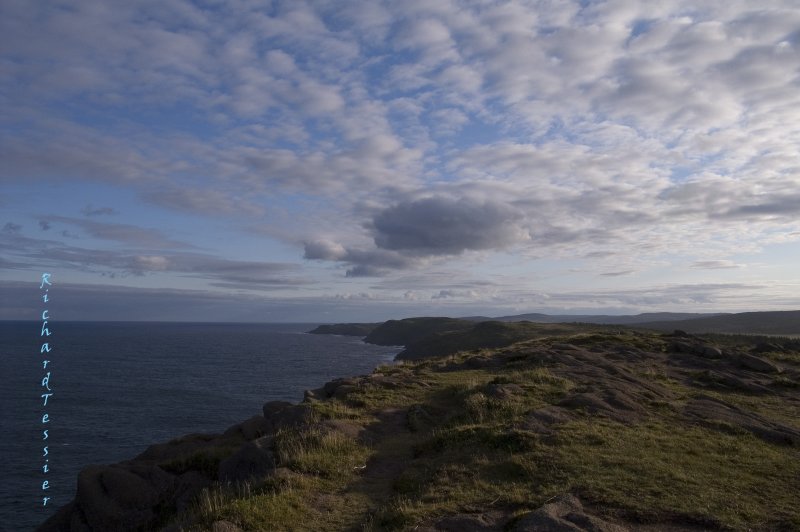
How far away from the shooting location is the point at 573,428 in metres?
17.5

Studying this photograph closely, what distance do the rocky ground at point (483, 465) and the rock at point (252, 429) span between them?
9cm

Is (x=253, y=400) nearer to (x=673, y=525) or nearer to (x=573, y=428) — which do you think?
(x=573, y=428)

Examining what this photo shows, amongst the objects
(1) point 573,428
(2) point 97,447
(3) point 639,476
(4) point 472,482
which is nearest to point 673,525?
(3) point 639,476

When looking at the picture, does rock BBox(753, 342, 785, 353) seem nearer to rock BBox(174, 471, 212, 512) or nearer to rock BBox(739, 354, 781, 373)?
rock BBox(739, 354, 781, 373)

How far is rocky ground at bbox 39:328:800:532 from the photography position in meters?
11.3

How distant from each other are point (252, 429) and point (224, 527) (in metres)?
13.3

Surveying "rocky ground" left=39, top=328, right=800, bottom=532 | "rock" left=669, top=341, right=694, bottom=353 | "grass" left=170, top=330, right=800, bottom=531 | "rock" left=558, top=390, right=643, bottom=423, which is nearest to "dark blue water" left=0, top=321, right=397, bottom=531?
"rocky ground" left=39, top=328, right=800, bottom=532

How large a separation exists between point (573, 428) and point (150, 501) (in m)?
15.1

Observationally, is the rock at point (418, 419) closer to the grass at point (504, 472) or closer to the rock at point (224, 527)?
the grass at point (504, 472)

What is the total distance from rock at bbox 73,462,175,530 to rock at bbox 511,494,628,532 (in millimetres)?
13666

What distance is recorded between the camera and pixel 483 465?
14.4 m

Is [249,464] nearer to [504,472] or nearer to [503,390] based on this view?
[504,472]

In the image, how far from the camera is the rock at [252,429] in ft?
74.8

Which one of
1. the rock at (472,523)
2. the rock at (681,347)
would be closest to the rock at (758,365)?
the rock at (681,347)
